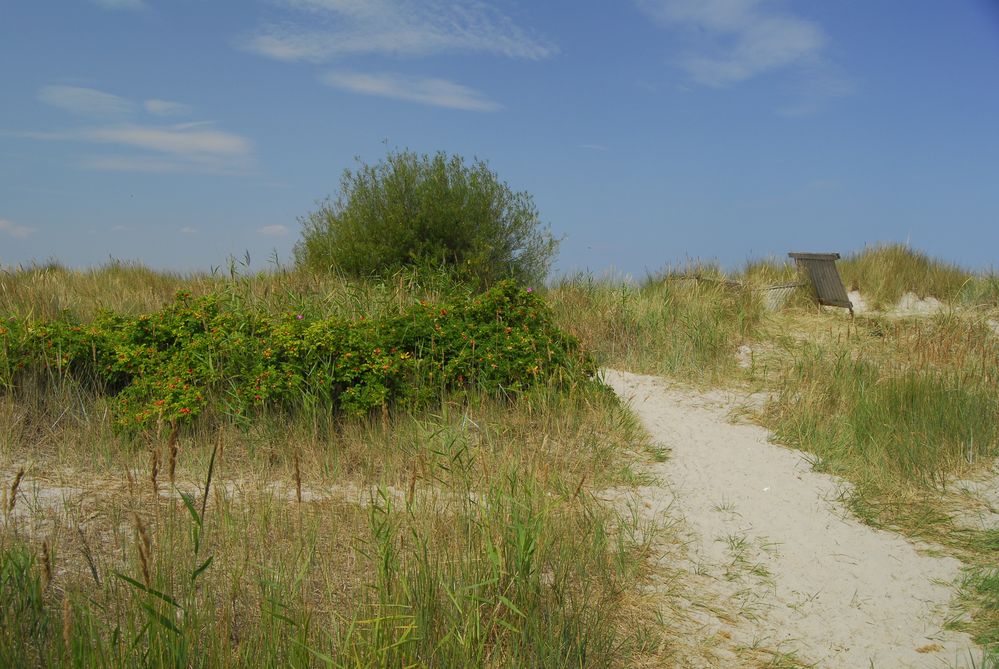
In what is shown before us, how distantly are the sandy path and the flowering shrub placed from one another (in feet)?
4.24

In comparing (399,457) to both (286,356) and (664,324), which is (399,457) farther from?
(664,324)

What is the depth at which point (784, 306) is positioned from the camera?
1175cm

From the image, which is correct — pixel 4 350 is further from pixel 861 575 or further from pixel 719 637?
pixel 861 575

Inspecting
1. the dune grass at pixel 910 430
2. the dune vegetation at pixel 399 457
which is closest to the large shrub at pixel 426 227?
the dune vegetation at pixel 399 457

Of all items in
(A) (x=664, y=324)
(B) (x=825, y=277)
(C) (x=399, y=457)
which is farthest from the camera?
(B) (x=825, y=277)

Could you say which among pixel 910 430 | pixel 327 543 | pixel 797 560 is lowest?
pixel 797 560

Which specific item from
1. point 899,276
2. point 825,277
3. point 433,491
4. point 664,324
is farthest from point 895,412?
point 899,276

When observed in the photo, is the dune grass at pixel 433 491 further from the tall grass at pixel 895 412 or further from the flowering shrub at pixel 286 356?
the flowering shrub at pixel 286 356

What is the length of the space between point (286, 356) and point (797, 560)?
389cm

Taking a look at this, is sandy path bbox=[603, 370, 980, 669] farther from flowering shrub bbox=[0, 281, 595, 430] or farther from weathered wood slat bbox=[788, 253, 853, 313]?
weathered wood slat bbox=[788, 253, 853, 313]

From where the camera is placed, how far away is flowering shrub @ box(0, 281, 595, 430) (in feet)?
19.0

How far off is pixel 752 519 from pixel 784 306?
7.31 m

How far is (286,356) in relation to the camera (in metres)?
5.93

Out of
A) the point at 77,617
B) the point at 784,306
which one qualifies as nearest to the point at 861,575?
the point at 77,617
